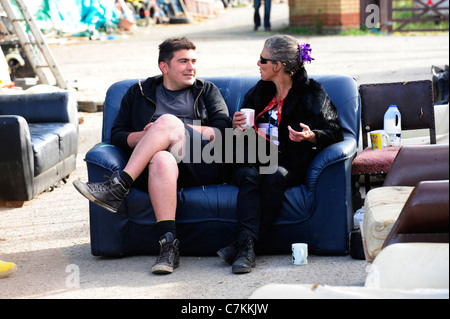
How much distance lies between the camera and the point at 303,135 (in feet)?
16.6

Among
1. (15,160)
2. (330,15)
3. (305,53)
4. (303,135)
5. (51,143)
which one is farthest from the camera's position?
(330,15)

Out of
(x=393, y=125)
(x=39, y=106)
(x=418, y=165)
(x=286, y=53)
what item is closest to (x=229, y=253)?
(x=418, y=165)

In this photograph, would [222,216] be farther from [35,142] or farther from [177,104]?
[35,142]

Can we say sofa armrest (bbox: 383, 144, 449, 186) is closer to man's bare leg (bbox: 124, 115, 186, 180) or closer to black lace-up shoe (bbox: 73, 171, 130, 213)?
man's bare leg (bbox: 124, 115, 186, 180)

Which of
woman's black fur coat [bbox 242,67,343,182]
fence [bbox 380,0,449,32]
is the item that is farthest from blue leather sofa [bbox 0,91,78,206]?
fence [bbox 380,0,449,32]

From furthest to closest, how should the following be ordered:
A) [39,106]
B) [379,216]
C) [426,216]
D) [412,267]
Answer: [39,106] < [379,216] < [426,216] < [412,267]

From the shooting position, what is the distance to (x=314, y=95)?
529cm

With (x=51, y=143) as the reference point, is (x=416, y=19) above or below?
above

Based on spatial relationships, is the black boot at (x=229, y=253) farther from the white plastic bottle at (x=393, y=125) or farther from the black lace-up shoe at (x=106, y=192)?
the white plastic bottle at (x=393, y=125)

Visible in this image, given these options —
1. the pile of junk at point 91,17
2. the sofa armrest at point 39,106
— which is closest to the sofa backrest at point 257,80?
the sofa armrest at point 39,106

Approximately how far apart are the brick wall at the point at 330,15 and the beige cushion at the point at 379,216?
17079 millimetres

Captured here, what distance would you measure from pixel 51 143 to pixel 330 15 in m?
15.1

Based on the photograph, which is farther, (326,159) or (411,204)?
(326,159)

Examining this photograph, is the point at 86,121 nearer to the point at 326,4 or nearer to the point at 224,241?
the point at 224,241
